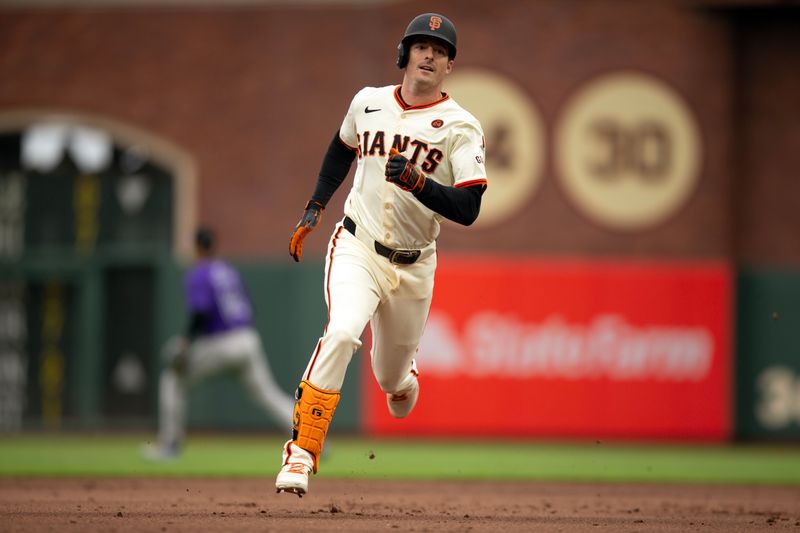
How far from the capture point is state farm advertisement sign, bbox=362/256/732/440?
13.8 m

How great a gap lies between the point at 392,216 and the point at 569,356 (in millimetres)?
8006

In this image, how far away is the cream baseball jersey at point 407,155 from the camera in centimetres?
612

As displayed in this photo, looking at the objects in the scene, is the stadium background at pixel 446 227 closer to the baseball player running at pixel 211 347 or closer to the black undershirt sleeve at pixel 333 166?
the baseball player running at pixel 211 347

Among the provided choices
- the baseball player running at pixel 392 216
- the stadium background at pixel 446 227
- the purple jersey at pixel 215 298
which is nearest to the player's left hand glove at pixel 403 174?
the baseball player running at pixel 392 216

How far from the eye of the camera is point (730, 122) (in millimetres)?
14602

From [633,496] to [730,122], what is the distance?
24.5 feet

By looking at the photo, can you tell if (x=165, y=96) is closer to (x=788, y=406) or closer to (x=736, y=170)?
(x=736, y=170)

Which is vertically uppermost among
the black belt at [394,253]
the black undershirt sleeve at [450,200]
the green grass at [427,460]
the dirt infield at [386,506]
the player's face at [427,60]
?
the player's face at [427,60]

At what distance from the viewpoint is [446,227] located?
14391mm

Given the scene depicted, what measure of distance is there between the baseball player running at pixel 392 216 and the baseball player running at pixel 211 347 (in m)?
4.28

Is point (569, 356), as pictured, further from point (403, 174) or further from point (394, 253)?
point (403, 174)

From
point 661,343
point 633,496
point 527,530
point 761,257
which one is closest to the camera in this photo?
point 527,530

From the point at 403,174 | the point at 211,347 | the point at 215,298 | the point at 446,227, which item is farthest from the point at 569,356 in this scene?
the point at 403,174

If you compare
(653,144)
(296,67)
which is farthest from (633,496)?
(296,67)
